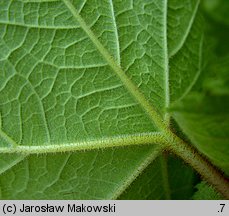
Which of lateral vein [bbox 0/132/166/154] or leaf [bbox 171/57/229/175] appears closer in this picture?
leaf [bbox 171/57/229/175]

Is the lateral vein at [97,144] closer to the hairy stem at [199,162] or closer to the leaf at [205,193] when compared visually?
the hairy stem at [199,162]

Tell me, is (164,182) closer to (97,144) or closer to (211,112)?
(97,144)

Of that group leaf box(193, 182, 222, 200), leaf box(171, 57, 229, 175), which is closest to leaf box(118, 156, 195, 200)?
leaf box(193, 182, 222, 200)

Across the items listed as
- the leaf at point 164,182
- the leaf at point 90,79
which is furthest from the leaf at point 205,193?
the leaf at point 90,79

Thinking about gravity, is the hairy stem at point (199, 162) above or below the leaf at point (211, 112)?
above

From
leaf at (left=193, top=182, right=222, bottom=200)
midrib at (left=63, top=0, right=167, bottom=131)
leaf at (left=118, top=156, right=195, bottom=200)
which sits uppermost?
midrib at (left=63, top=0, right=167, bottom=131)

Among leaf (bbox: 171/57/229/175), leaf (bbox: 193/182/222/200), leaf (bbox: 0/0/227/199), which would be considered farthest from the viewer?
leaf (bbox: 193/182/222/200)

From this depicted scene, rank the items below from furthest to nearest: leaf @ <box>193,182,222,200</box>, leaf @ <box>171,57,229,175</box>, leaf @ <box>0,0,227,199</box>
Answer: leaf @ <box>193,182,222,200</box>
leaf @ <box>0,0,227,199</box>
leaf @ <box>171,57,229,175</box>

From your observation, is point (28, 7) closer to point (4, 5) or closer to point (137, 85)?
point (4, 5)

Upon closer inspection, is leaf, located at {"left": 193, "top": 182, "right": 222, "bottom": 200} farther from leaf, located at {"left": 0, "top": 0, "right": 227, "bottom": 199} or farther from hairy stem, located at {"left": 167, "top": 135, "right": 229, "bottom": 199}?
leaf, located at {"left": 0, "top": 0, "right": 227, "bottom": 199}

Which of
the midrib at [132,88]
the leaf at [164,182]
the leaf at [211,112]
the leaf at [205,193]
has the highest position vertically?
the midrib at [132,88]
